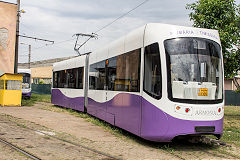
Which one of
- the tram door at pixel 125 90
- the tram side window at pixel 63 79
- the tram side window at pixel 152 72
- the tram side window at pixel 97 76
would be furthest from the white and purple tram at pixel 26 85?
the tram side window at pixel 152 72

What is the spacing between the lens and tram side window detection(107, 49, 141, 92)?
7.78 metres

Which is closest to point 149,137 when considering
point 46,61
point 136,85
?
point 136,85

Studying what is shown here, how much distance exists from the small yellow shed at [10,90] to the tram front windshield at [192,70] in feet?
46.4

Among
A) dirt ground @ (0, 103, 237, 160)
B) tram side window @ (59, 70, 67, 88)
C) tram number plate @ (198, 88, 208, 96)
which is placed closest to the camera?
dirt ground @ (0, 103, 237, 160)

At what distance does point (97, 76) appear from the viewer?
38.8ft

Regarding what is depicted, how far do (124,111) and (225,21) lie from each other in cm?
797

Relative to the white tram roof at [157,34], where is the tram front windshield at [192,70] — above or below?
below

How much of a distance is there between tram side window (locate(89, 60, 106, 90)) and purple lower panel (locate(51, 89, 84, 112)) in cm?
188

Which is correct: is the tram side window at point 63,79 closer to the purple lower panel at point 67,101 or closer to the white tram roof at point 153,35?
the purple lower panel at point 67,101

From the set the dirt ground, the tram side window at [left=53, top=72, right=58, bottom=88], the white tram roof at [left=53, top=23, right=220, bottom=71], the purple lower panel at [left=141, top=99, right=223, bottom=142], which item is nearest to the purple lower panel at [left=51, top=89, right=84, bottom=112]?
the tram side window at [left=53, top=72, right=58, bottom=88]

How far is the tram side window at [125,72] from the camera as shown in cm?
778

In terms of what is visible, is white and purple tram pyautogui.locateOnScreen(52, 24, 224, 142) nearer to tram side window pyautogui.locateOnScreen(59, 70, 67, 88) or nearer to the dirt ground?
the dirt ground

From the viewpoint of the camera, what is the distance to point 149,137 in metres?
6.98

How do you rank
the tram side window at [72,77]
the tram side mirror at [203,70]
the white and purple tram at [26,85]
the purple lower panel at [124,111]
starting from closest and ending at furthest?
1. the tram side mirror at [203,70]
2. the purple lower panel at [124,111]
3. the tram side window at [72,77]
4. the white and purple tram at [26,85]
